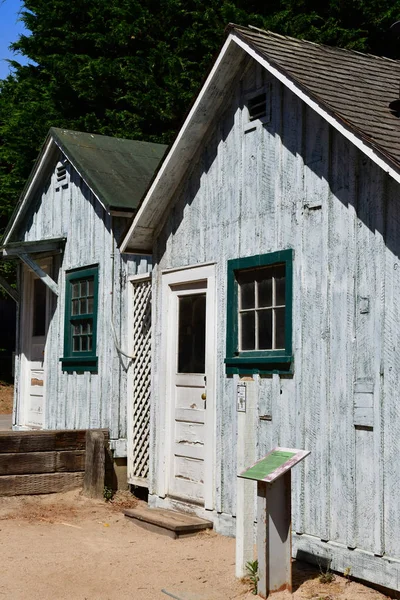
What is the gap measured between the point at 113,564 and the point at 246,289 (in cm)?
276

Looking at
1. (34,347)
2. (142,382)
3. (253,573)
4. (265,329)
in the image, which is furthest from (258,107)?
(34,347)

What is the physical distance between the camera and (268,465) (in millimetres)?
6859

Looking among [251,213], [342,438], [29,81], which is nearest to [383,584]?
[342,438]

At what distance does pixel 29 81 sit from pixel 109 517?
61.1ft

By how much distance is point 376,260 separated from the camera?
7.11m

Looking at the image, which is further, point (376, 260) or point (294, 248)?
point (294, 248)

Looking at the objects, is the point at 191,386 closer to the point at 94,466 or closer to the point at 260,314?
the point at 260,314

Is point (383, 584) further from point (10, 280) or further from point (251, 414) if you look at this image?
point (10, 280)

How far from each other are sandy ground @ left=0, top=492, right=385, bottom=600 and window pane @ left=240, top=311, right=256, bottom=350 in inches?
71.0

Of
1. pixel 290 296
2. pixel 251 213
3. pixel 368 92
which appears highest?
pixel 368 92

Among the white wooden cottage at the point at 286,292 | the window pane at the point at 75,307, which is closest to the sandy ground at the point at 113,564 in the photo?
the white wooden cottage at the point at 286,292

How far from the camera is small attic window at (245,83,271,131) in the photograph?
28.0ft

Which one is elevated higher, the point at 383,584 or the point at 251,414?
the point at 251,414

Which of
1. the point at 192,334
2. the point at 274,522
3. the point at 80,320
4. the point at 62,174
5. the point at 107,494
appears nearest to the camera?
the point at 274,522
